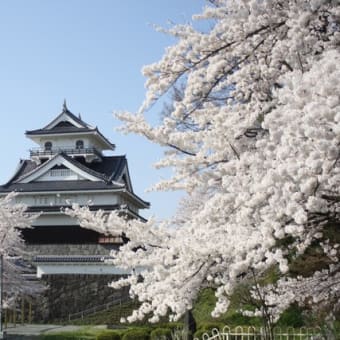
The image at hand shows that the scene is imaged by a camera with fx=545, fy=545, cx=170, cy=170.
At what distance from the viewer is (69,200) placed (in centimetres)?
2147

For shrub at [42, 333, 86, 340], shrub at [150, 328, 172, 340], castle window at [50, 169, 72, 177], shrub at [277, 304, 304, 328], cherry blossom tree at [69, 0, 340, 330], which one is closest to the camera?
cherry blossom tree at [69, 0, 340, 330]

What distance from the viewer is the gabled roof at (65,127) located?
99.0 feet

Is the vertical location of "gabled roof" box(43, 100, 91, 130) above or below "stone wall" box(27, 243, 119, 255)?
above

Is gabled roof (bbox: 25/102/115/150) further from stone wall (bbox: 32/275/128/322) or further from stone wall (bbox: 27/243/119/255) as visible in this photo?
A: stone wall (bbox: 32/275/128/322)

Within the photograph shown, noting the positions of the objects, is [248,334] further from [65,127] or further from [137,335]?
[65,127]

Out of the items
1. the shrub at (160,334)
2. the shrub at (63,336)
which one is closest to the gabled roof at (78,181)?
the shrub at (63,336)

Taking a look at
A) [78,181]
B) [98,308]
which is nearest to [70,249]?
[78,181]

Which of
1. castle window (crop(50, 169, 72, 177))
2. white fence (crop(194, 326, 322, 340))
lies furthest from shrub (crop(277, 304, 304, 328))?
castle window (crop(50, 169, 72, 177))

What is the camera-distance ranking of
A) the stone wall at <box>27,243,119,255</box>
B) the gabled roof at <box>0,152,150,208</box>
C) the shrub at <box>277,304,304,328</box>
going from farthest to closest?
1. the gabled roof at <box>0,152,150,208</box>
2. the stone wall at <box>27,243,119,255</box>
3. the shrub at <box>277,304,304,328</box>

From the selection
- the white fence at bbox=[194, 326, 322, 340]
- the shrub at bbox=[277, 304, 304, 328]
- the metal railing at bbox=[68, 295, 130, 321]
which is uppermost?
the metal railing at bbox=[68, 295, 130, 321]

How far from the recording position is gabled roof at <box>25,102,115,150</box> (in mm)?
30172

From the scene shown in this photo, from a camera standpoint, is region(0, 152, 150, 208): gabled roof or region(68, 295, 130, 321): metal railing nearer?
region(68, 295, 130, 321): metal railing

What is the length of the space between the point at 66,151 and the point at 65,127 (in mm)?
1527

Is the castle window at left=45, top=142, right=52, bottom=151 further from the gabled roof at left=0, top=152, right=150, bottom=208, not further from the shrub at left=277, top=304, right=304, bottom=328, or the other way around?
the shrub at left=277, top=304, right=304, bottom=328
